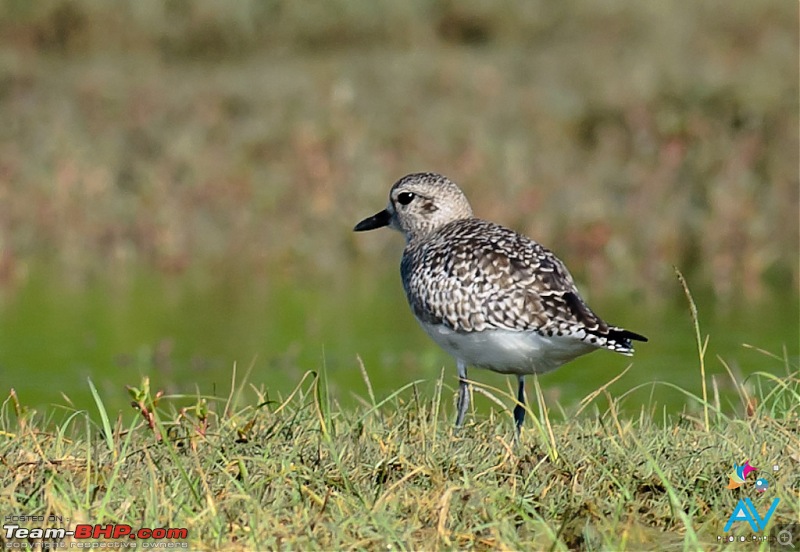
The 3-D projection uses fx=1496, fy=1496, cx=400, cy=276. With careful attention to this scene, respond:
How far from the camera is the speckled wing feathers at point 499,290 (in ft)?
17.2

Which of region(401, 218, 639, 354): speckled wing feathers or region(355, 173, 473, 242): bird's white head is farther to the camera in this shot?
region(355, 173, 473, 242): bird's white head

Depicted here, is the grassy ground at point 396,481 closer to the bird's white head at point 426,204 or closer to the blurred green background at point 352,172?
the bird's white head at point 426,204

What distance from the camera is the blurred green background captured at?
8477 mm

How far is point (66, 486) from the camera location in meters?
4.18

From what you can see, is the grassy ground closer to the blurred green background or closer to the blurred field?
the blurred green background

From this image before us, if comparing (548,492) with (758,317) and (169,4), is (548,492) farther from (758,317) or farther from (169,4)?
(169,4)

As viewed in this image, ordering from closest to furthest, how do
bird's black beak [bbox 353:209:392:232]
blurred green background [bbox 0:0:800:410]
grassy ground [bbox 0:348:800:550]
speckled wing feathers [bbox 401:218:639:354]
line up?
grassy ground [bbox 0:348:800:550] → speckled wing feathers [bbox 401:218:639:354] → bird's black beak [bbox 353:209:392:232] → blurred green background [bbox 0:0:800:410]

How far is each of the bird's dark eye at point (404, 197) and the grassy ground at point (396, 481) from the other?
65.3 inches
